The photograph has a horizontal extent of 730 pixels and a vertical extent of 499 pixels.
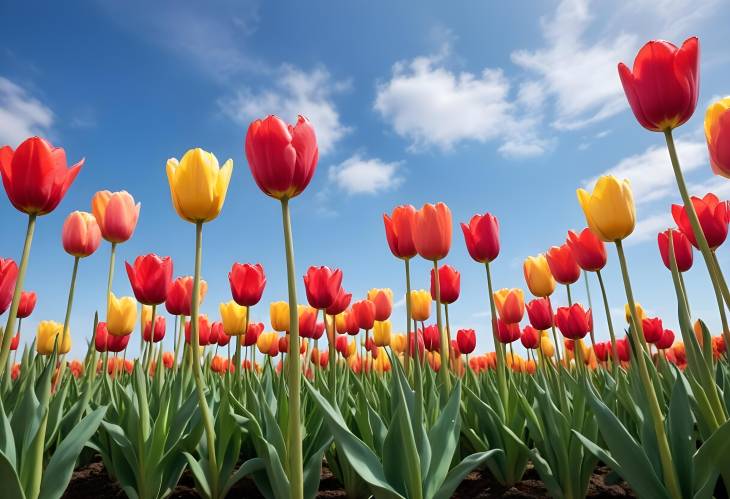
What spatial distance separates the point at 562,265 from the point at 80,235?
139 inches

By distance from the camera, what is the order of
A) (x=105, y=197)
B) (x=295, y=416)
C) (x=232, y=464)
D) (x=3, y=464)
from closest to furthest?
1. (x=295, y=416)
2. (x=3, y=464)
3. (x=232, y=464)
4. (x=105, y=197)

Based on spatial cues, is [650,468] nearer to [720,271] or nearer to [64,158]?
[720,271]

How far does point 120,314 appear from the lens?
4.33 m

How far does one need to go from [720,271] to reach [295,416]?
5.70 ft

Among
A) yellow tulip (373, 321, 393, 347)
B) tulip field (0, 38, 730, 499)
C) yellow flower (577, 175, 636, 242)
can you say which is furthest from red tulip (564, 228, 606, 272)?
yellow tulip (373, 321, 393, 347)

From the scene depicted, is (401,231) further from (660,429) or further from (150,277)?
(660,429)

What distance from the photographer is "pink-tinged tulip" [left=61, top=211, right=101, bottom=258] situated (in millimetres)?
3594

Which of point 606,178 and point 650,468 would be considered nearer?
point 650,468

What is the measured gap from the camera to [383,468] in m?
1.95

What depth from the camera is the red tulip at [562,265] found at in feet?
12.5

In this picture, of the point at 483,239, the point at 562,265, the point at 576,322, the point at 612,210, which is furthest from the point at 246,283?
the point at 576,322

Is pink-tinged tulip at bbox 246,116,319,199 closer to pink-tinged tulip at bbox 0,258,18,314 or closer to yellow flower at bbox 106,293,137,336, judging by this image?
pink-tinged tulip at bbox 0,258,18,314

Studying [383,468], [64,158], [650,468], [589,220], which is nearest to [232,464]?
[383,468]

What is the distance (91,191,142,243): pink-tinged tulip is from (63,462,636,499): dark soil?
152 cm
